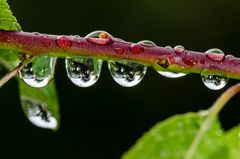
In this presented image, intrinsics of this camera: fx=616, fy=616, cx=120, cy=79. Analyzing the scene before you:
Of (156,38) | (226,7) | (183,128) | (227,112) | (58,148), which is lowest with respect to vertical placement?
(183,128)

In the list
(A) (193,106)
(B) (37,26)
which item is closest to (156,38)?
(A) (193,106)

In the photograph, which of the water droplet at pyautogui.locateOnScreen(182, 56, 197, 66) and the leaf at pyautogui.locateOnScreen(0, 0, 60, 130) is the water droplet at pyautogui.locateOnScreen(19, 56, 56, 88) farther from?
the leaf at pyautogui.locateOnScreen(0, 0, 60, 130)

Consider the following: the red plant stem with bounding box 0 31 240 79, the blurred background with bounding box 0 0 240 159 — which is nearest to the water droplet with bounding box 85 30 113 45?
the red plant stem with bounding box 0 31 240 79

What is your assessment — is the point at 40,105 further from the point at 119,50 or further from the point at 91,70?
the point at 119,50

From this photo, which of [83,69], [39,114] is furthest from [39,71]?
[39,114]

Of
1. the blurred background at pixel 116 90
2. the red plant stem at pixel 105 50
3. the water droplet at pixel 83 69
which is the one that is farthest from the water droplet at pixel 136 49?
the blurred background at pixel 116 90

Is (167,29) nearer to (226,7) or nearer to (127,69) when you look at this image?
(226,7)
